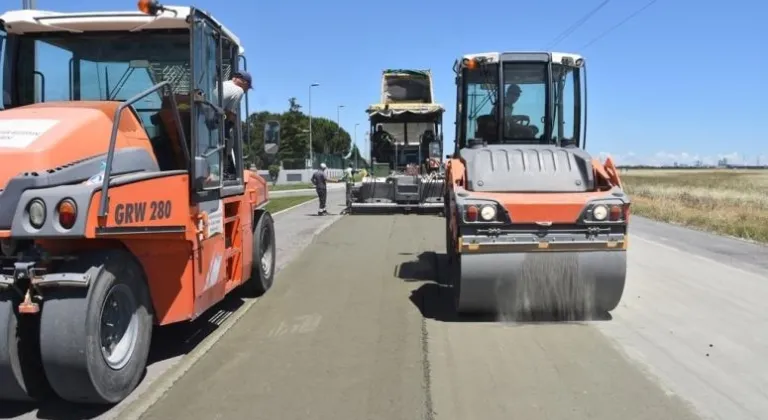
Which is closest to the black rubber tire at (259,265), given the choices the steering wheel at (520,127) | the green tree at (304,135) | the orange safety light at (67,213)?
the steering wheel at (520,127)

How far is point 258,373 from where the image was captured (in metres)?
5.62

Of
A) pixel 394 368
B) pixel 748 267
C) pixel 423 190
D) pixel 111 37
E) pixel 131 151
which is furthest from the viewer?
pixel 423 190

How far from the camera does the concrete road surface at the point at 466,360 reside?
15.9ft

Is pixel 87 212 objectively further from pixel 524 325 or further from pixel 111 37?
pixel 524 325

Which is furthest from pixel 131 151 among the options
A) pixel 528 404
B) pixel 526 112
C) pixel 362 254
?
pixel 362 254

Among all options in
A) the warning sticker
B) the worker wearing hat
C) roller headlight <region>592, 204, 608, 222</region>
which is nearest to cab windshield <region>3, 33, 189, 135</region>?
the worker wearing hat

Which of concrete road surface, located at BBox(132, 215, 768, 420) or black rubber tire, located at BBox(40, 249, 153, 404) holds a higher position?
black rubber tire, located at BBox(40, 249, 153, 404)

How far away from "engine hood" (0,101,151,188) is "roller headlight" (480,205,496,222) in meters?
3.19

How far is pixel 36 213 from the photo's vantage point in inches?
169

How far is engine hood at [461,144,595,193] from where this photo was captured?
24.4 feet

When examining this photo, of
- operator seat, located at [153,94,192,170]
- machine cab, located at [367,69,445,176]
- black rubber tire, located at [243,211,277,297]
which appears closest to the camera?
operator seat, located at [153,94,192,170]

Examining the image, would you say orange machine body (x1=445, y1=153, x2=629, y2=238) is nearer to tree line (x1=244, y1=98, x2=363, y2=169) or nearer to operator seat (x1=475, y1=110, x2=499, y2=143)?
operator seat (x1=475, y1=110, x2=499, y2=143)

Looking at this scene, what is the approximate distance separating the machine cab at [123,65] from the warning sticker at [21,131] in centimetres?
105

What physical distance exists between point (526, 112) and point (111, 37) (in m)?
5.13
